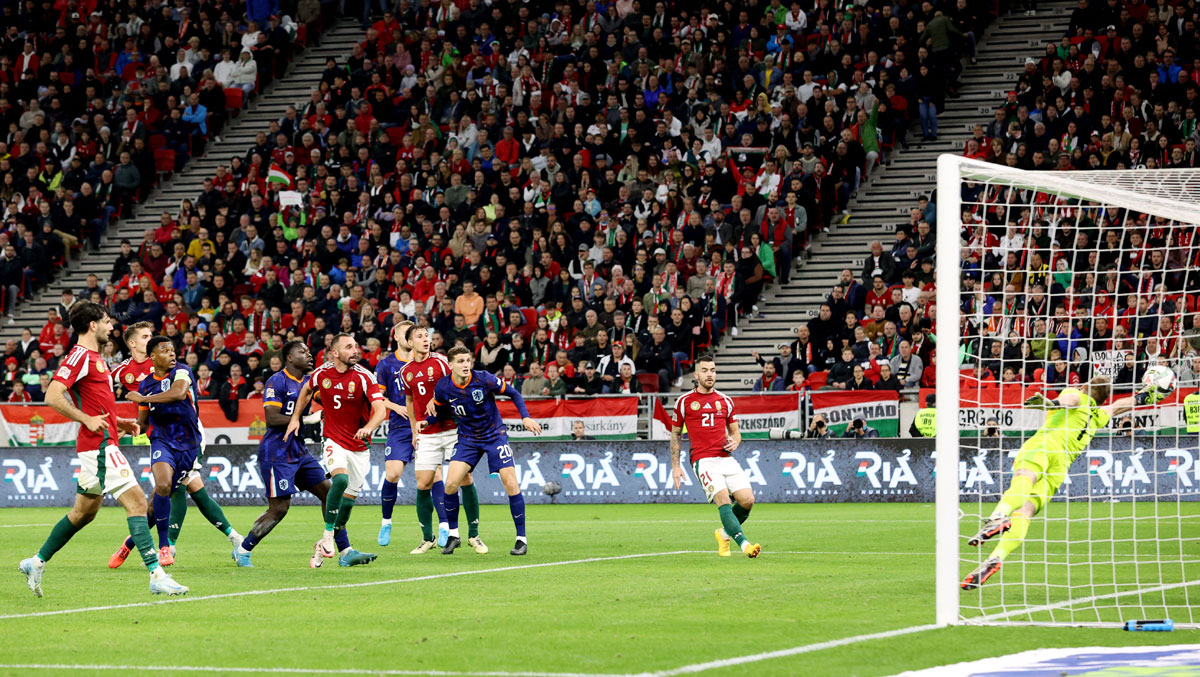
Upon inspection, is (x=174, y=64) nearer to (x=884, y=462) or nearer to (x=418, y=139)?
(x=418, y=139)

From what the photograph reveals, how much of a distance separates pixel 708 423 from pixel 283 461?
412 cm

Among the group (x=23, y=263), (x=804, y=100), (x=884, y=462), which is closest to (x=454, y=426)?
(x=884, y=462)

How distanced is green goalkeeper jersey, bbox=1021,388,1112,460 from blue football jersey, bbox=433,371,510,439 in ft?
18.3

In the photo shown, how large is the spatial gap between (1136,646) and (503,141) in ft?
76.7

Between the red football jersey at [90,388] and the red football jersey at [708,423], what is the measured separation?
578 centimetres

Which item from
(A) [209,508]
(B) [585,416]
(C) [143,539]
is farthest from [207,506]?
(B) [585,416]

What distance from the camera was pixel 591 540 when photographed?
16.8 meters

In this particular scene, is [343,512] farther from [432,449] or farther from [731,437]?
[731,437]

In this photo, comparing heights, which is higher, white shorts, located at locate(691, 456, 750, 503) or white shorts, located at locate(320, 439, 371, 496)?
white shorts, located at locate(320, 439, 371, 496)

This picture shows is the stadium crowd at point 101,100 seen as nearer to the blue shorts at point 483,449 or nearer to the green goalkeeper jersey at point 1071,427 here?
the blue shorts at point 483,449

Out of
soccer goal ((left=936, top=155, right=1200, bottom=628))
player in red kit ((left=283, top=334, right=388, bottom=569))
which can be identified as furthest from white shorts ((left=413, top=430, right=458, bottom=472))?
soccer goal ((left=936, top=155, right=1200, bottom=628))

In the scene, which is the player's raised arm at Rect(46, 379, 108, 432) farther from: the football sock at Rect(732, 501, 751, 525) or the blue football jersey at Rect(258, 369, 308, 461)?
the football sock at Rect(732, 501, 751, 525)

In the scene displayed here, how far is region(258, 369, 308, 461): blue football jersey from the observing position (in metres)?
14.4

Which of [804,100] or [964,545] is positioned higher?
[804,100]
